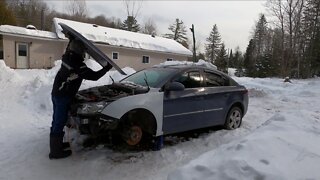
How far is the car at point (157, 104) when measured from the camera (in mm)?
5227

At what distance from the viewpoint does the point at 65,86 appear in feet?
17.8

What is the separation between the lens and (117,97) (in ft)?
17.5

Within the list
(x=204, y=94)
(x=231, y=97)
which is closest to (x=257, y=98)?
(x=231, y=97)

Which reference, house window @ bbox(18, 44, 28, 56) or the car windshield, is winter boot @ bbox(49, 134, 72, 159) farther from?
house window @ bbox(18, 44, 28, 56)

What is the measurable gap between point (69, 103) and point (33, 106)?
3844mm

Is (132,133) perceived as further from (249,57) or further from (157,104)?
(249,57)

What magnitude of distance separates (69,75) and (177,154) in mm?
2368

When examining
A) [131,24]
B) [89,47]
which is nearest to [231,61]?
[131,24]

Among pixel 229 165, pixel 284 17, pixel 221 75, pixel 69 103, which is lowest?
pixel 229 165

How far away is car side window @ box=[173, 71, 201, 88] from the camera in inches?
252

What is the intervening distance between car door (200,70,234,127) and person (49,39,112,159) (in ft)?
8.36

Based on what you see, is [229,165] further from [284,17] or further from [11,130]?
[284,17]

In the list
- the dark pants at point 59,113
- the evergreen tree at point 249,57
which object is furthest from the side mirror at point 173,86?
the evergreen tree at point 249,57

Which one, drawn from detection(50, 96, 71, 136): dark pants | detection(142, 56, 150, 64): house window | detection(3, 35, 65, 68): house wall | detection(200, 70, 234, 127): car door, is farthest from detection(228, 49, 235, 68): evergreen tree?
detection(50, 96, 71, 136): dark pants
